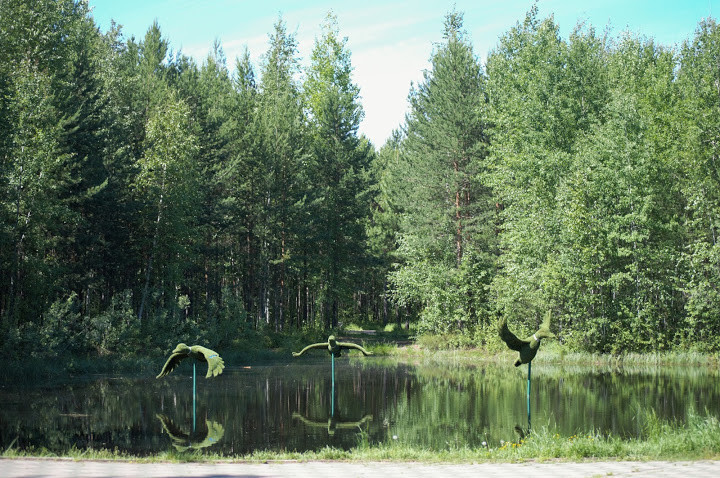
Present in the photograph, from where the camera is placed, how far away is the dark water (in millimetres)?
14383

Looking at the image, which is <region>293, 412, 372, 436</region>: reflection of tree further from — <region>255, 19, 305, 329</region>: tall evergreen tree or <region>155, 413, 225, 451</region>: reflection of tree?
<region>255, 19, 305, 329</region>: tall evergreen tree

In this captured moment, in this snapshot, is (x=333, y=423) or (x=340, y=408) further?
(x=340, y=408)

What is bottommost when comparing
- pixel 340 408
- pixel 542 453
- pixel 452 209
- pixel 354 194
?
pixel 340 408

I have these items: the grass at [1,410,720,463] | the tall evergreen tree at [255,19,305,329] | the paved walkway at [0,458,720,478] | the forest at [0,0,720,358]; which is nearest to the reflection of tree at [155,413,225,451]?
the grass at [1,410,720,463]

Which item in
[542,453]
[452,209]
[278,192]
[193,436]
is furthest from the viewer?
[278,192]

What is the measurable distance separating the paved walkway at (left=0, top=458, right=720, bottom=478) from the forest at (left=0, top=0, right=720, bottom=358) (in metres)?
17.3

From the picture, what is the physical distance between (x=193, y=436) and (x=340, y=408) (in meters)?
5.49

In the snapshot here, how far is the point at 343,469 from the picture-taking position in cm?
985

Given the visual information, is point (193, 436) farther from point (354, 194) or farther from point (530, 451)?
point (354, 194)

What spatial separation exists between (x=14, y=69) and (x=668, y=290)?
31.3 metres

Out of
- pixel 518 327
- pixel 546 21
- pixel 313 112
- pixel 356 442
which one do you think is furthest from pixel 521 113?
pixel 356 442

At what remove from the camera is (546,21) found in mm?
39281

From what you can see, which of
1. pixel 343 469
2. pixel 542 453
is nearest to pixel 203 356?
pixel 343 469

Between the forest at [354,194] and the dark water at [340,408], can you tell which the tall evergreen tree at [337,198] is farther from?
the dark water at [340,408]
